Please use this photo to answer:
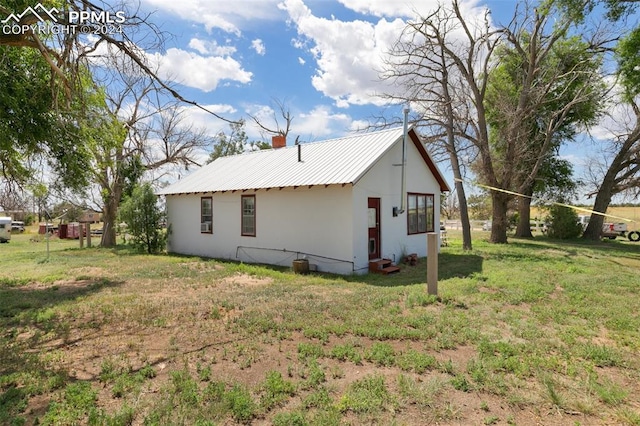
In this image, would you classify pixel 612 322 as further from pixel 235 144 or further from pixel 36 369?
pixel 235 144

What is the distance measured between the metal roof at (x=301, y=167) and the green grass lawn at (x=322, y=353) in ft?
12.0

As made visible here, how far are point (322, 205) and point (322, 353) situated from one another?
719 centimetres

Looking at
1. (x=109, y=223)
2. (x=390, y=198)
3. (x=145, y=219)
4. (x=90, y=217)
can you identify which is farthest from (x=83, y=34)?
(x=90, y=217)

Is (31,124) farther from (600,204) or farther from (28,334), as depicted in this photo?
(600,204)

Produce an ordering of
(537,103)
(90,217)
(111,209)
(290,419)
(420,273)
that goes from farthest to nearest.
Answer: (90,217)
(111,209)
(537,103)
(420,273)
(290,419)

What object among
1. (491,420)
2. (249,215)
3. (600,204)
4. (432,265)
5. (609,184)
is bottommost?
(491,420)

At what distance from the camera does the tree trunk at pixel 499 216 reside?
20062mm

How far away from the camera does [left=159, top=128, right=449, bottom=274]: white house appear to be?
11.2 m

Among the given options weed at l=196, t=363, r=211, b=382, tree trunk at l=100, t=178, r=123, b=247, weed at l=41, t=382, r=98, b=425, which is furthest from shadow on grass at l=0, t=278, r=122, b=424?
tree trunk at l=100, t=178, r=123, b=247

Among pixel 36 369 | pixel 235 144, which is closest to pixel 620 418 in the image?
pixel 36 369

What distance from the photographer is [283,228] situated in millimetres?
12648

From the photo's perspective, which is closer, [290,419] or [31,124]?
[290,419]

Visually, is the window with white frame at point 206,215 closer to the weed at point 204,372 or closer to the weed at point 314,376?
the weed at point 204,372

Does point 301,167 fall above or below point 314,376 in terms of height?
above
